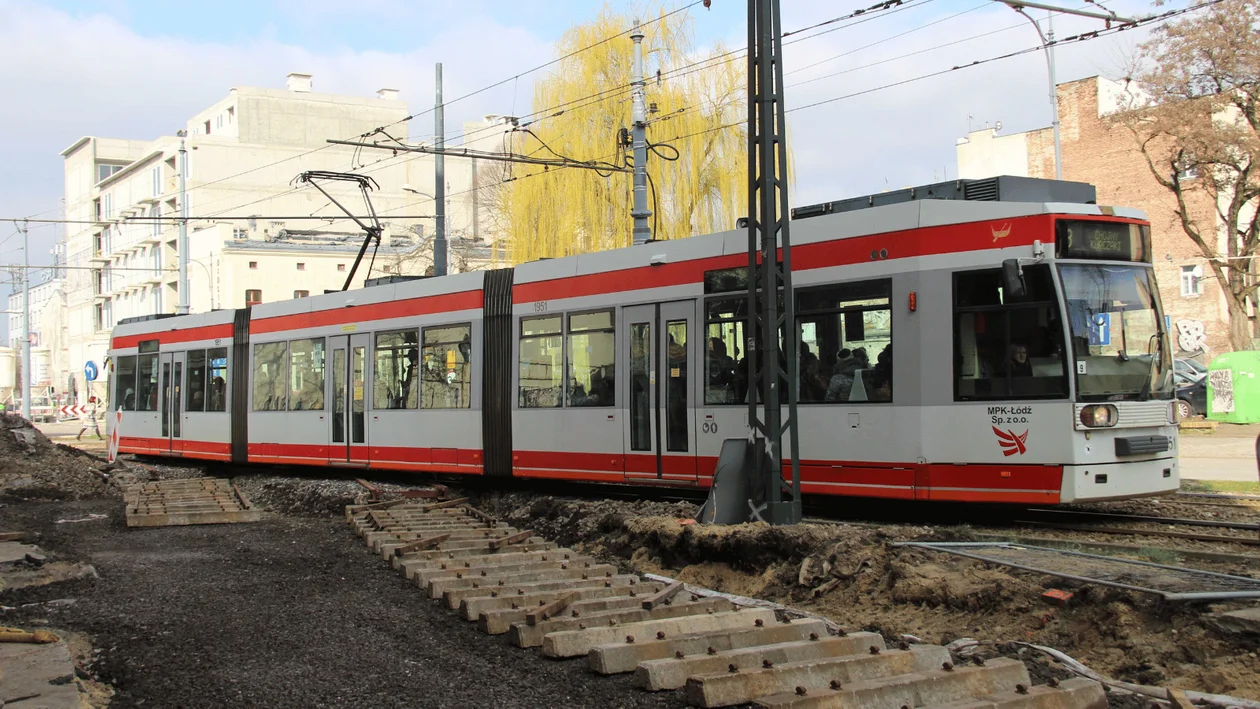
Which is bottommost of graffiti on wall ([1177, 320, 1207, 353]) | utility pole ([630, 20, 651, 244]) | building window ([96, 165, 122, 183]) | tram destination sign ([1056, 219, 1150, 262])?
tram destination sign ([1056, 219, 1150, 262])

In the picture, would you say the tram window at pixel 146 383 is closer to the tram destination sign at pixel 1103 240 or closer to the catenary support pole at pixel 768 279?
the catenary support pole at pixel 768 279

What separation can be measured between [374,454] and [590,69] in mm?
17138

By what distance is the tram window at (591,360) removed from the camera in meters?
14.4

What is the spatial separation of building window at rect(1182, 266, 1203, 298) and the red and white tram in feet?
116

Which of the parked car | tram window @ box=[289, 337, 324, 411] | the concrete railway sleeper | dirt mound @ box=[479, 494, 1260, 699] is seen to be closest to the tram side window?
dirt mound @ box=[479, 494, 1260, 699]

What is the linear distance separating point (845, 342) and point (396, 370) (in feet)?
29.6

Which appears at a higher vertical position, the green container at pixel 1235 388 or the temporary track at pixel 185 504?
the green container at pixel 1235 388

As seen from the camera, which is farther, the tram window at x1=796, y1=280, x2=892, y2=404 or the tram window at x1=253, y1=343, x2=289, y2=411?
the tram window at x1=253, y1=343, x2=289, y2=411

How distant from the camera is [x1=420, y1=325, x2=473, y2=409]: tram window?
55.6 ft

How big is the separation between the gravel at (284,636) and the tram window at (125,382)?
16.4 meters

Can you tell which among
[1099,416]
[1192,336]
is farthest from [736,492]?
[1192,336]

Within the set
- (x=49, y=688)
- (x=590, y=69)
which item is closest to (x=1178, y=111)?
(x=590, y=69)

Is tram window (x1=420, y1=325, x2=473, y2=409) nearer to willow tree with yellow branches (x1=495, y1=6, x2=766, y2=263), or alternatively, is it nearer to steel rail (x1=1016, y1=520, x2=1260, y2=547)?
steel rail (x1=1016, y1=520, x2=1260, y2=547)

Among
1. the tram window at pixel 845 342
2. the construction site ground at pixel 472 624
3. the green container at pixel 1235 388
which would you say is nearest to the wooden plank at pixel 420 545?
the construction site ground at pixel 472 624
